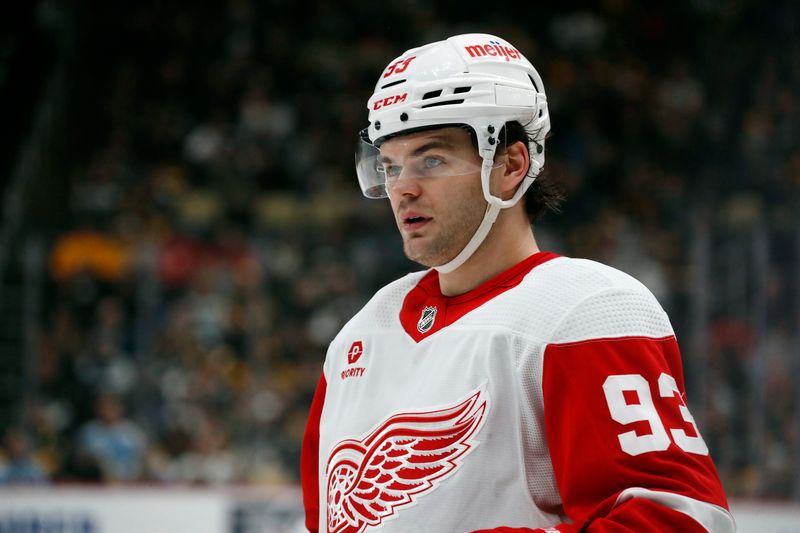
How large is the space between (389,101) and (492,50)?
0.19 meters

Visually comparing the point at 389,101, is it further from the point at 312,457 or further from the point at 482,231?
the point at 312,457

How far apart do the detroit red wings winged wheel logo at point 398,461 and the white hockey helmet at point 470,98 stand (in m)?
0.29

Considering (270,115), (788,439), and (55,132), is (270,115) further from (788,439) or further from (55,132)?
(788,439)

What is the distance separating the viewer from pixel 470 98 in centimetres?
177

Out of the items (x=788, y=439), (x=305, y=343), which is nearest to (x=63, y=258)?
(x=305, y=343)

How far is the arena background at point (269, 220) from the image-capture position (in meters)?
6.16

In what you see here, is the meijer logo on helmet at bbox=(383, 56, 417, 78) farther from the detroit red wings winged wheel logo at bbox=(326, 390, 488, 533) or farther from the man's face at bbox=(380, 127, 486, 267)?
the detroit red wings winged wheel logo at bbox=(326, 390, 488, 533)

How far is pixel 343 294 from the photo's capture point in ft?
22.8

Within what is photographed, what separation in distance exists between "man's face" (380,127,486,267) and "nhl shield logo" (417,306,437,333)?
0.32 ft

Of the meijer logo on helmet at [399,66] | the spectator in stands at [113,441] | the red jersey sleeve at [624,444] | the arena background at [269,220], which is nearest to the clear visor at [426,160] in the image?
the meijer logo on helmet at [399,66]

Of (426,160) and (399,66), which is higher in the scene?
(399,66)

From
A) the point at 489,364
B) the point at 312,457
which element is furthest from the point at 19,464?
the point at 489,364

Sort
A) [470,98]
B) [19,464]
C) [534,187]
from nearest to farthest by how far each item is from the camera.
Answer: [470,98]
[534,187]
[19,464]

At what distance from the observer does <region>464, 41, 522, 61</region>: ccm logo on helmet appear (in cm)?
182
